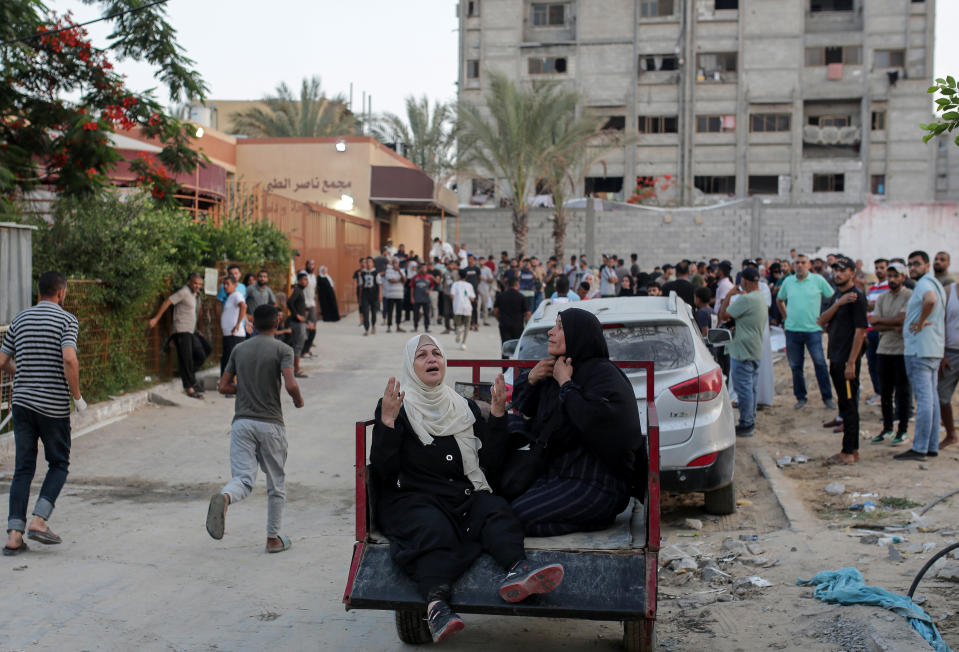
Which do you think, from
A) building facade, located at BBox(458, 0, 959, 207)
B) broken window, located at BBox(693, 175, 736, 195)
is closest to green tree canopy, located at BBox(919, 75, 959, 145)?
building facade, located at BBox(458, 0, 959, 207)

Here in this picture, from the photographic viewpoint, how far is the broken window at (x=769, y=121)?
2157 inches

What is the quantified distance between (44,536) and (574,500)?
383 centimetres

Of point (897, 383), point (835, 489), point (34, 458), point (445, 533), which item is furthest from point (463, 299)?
point (445, 533)

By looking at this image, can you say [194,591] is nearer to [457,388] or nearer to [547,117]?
[457,388]

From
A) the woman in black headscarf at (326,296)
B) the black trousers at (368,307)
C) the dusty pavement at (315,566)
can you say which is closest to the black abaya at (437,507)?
the dusty pavement at (315,566)

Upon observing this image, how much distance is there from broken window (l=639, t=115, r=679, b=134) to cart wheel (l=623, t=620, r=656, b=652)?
54237mm

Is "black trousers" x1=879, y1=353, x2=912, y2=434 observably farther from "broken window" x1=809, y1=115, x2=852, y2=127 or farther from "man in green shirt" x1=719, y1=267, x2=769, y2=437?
"broken window" x1=809, y1=115, x2=852, y2=127

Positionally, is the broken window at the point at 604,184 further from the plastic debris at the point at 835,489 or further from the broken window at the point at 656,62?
the plastic debris at the point at 835,489

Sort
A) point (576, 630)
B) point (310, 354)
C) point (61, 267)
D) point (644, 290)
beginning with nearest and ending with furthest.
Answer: point (576, 630), point (61, 267), point (644, 290), point (310, 354)

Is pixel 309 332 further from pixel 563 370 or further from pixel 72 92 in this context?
pixel 563 370

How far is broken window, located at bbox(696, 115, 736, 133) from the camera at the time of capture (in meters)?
55.0

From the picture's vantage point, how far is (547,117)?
3403cm

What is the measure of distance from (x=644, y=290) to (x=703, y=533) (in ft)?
28.5

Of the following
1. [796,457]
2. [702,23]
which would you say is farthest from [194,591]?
[702,23]
